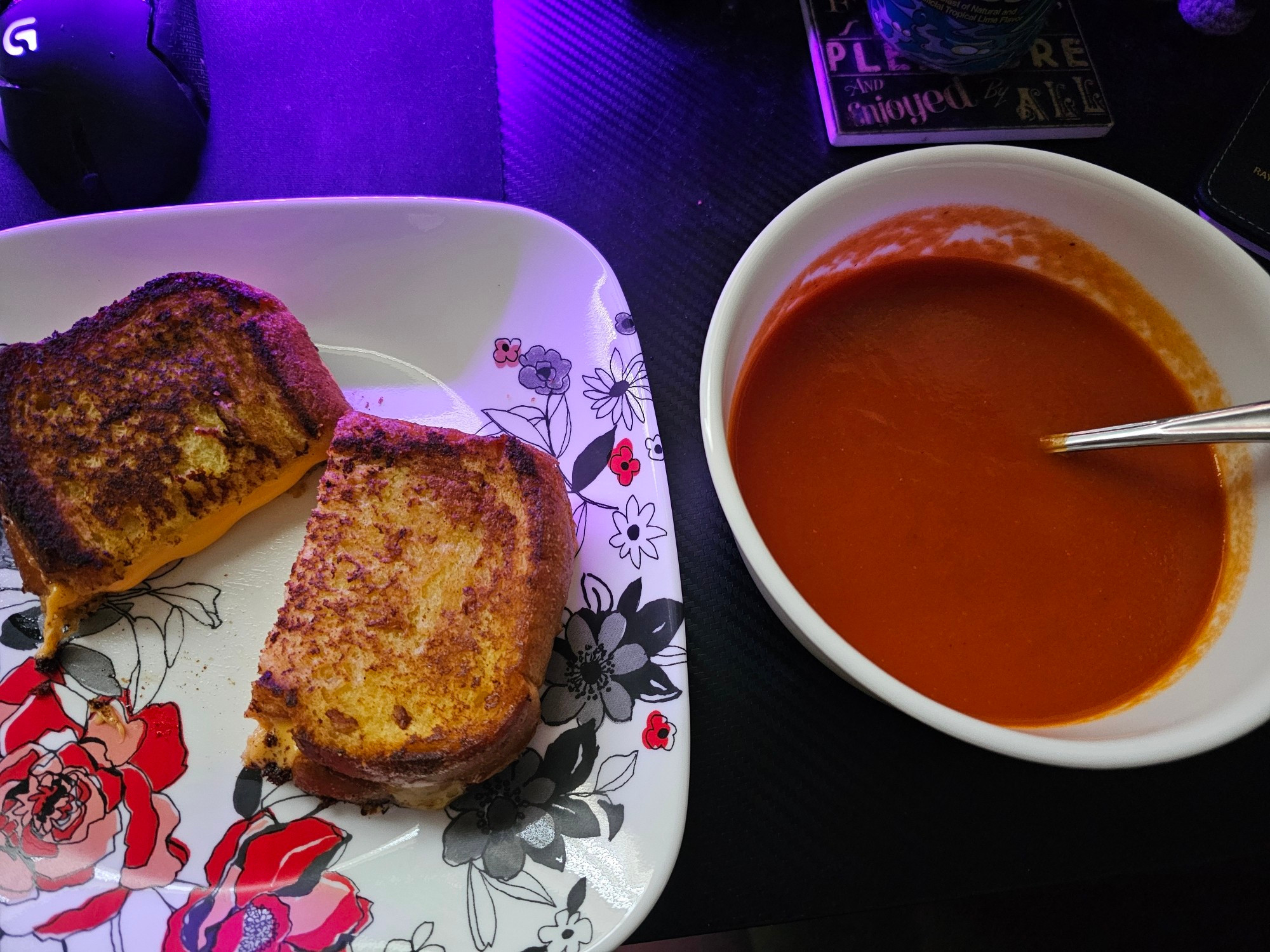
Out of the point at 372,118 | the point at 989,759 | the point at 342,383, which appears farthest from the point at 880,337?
the point at 372,118

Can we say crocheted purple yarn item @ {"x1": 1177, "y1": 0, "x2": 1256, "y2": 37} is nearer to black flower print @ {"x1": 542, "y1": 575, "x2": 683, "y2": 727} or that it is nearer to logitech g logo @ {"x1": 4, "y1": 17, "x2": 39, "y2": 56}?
black flower print @ {"x1": 542, "y1": 575, "x2": 683, "y2": 727}

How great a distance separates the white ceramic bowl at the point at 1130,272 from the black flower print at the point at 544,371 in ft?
1.05

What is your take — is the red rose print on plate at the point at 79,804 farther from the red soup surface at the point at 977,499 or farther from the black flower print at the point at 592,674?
the red soup surface at the point at 977,499

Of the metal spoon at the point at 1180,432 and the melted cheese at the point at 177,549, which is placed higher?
the metal spoon at the point at 1180,432

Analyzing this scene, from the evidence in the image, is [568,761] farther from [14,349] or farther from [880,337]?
[14,349]

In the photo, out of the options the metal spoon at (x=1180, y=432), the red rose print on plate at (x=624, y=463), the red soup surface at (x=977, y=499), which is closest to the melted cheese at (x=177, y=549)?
the red rose print on plate at (x=624, y=463)

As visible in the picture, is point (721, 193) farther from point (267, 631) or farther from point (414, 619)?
point (267, 631)

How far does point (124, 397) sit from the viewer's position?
118 cm

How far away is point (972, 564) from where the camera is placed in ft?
3.18

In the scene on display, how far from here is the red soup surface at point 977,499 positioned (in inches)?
37.3

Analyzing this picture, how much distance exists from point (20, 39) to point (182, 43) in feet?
0.77

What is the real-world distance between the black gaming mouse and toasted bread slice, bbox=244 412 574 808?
579mm

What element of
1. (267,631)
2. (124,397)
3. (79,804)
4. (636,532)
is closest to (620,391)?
(636,532)

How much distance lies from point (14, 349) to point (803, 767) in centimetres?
127
